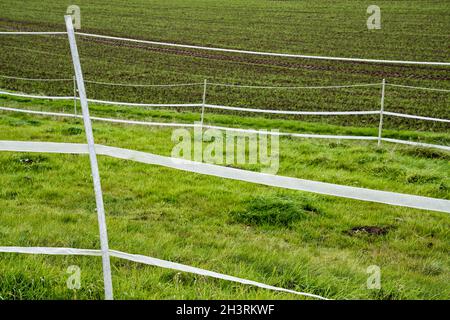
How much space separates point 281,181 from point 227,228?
153cm

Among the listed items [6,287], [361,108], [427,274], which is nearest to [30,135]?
[6,287]

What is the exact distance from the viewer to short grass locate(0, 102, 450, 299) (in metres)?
3.61

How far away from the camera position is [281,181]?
388 centimetres

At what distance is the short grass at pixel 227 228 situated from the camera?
3.61 meters

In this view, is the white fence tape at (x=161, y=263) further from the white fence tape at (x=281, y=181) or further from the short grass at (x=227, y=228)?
the white fence tape at (x=281, y=181)

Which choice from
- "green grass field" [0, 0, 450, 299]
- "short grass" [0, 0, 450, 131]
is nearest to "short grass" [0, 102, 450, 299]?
"green grass field" [0, 0, 450, 299]

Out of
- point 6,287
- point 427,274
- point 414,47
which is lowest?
point 427,274

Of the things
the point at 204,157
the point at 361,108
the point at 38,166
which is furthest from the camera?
the point at 361,108

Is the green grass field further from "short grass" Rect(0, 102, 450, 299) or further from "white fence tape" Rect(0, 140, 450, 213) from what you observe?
"white fence tape" Rect(0, 140, 450, 213)

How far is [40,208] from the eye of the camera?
555cm

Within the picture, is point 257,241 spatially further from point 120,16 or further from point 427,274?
point 120,16

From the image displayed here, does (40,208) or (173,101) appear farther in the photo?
(173,101)

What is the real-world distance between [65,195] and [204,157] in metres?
2.49

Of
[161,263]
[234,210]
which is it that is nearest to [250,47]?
[234,210]
